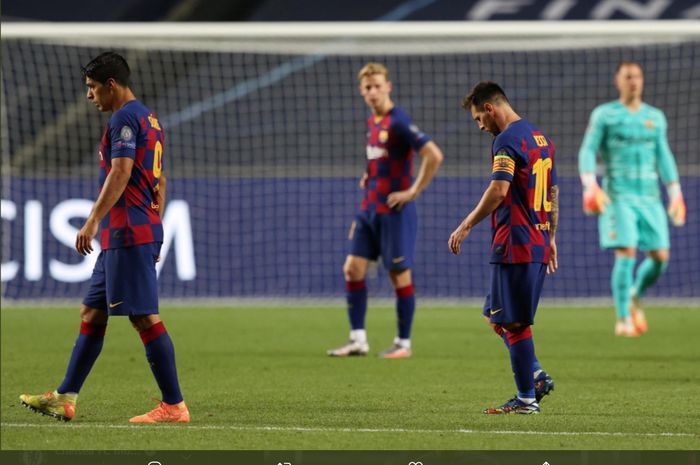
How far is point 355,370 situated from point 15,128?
10.1 m

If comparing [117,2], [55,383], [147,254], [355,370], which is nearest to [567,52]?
[117,2]

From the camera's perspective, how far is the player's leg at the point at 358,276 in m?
9.52

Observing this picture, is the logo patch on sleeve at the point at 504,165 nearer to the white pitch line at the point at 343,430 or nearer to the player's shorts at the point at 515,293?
the player's shorts at the point at 515,293

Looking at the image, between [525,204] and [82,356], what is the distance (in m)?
2.21

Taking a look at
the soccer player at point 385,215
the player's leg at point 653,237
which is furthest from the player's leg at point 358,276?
the player's leg at point 653,237

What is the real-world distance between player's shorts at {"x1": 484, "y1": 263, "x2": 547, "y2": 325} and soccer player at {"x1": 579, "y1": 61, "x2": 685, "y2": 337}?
13.9 feet

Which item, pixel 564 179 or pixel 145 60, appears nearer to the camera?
pixel 564 179

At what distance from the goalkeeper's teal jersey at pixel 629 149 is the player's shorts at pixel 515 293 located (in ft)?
14.1

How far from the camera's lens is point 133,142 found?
230 inches

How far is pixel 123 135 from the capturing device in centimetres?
583

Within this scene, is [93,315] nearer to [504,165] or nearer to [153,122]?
[153,122]

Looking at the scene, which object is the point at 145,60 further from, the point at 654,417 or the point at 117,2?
the point at 654,417

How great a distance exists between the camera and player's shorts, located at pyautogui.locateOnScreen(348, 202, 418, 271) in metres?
9.41

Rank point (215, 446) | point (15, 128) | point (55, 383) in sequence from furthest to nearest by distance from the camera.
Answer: point (15, 128), point (55, 383), point (215, 446)
